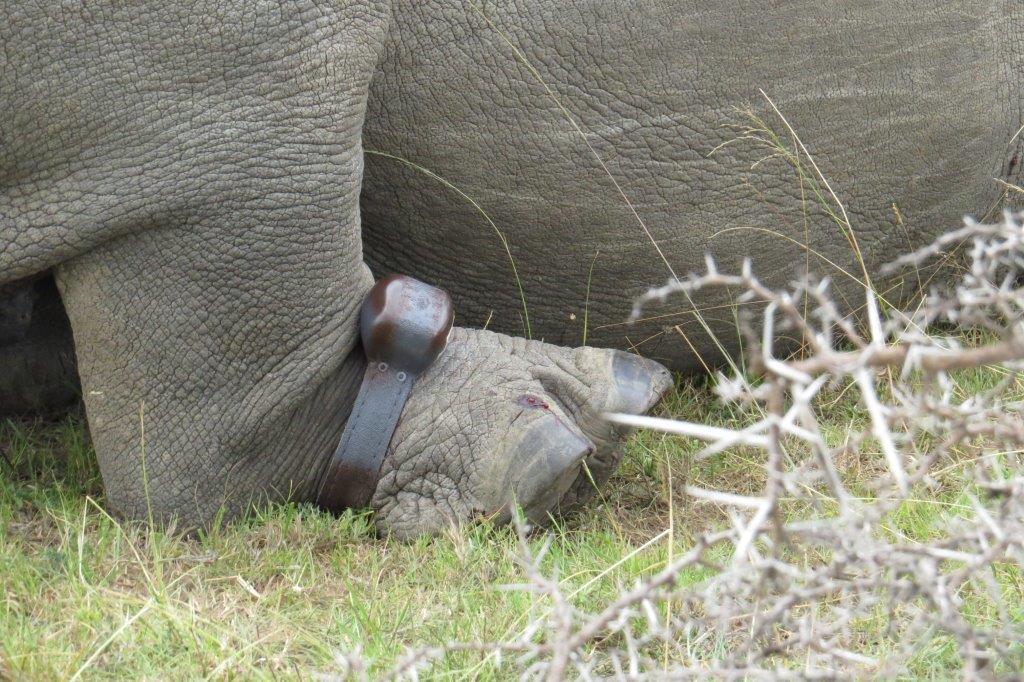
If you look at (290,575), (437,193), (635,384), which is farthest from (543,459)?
(437,193)

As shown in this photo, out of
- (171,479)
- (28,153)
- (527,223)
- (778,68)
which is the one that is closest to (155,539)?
(171,479)

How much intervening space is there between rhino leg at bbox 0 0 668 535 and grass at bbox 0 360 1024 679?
101 millimetres

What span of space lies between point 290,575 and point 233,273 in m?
0.52

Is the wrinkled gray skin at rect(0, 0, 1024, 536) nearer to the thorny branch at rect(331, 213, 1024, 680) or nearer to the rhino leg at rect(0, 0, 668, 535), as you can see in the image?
the rhino leg at rect(0, 0, 668, 535)

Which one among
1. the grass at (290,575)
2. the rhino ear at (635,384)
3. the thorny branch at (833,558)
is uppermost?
the thorny branch at (833,558)

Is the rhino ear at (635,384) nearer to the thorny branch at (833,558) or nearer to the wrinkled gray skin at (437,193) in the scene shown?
the wrinkled gray skin at (437,193)

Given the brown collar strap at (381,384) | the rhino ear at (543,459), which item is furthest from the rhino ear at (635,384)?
the brown collar strap at (381,384)

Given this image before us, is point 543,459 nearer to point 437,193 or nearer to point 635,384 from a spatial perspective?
point 635,384

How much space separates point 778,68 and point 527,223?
603 mm

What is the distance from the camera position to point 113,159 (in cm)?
212

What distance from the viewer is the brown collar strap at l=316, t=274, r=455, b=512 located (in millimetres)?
2326

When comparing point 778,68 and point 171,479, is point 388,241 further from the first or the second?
point 778,68

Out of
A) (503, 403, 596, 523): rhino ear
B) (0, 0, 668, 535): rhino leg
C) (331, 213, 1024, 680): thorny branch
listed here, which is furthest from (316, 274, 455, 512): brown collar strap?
(331, 213, 1024, 680): thorny branch

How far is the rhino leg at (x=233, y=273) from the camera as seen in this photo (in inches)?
82.3
